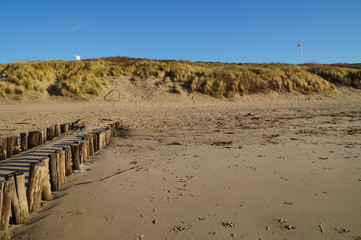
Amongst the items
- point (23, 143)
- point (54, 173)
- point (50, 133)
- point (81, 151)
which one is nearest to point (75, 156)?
point (81, 151)

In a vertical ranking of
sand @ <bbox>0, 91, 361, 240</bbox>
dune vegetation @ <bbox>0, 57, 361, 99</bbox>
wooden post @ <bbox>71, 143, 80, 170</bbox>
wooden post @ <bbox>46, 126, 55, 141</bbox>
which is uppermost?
dune vegetation @ <bbox>0, 57, 361, 99</bbox>

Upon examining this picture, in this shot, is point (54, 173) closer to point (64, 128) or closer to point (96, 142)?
point (96, 142)

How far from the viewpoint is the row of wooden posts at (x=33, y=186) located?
2270 millimetres

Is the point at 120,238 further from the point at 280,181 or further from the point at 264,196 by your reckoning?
the point at 280,181

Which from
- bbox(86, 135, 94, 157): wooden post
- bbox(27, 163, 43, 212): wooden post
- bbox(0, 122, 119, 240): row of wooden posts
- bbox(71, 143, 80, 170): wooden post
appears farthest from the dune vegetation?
bbox(27, 163, 43, 212): wooden post

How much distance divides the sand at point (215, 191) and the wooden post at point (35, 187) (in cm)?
12

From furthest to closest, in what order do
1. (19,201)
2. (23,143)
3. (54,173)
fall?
(23,143) → (54,173) → (19,201)

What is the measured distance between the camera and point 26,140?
17.7ft

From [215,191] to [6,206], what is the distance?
7.17 feet

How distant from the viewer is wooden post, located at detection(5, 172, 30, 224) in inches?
94.4

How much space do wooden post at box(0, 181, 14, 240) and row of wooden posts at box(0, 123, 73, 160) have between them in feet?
10.2

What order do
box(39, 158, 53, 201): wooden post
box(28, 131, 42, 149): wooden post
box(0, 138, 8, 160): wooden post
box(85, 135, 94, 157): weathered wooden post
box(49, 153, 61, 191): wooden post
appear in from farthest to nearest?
1. box(28, 131, 42, 149): wooden post
2. box(0, 138, 8, 160): wooden post
3. box(85, 135, 94, 157): weathered wooden post
4. box(49, 153, 61, 191): wooden post
5. box(39, 158, 53, 201): wooden post

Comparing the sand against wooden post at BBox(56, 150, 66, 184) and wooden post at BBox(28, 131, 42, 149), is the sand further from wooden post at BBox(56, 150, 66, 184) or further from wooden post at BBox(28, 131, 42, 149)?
wooden post at BBox(28, 131, 42, 149)

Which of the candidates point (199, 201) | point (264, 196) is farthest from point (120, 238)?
point (264, 196)
